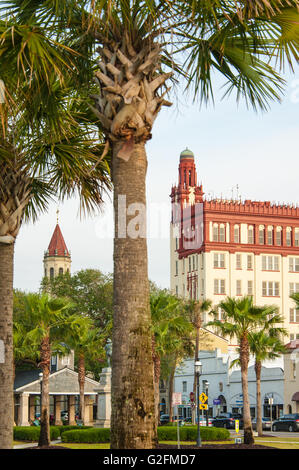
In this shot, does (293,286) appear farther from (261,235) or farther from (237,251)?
(237,251)

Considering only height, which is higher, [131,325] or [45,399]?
[131,325]

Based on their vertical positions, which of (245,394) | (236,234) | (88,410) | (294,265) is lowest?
(88,410)

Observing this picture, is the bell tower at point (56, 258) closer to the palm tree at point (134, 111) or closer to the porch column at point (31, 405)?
the porch column at point (31, 405)

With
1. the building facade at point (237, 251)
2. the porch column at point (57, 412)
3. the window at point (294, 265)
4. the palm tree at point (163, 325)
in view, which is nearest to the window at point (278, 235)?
the building facade at point (237, 251)

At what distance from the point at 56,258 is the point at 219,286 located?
81.5m

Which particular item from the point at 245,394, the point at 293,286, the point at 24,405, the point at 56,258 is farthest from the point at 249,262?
the point at 56,258

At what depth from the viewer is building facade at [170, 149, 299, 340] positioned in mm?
98125

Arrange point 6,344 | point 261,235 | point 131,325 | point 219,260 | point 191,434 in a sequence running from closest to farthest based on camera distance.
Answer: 1. point 131,325
2. point 6,344
3. point 191,434
4. point 219,260
5. point 261,235

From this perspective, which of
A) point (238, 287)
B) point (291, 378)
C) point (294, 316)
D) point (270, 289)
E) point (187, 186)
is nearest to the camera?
point (291, 378)

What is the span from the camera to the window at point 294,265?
10350 centimetres

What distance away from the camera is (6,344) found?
41.4 ft

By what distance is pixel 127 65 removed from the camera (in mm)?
9227

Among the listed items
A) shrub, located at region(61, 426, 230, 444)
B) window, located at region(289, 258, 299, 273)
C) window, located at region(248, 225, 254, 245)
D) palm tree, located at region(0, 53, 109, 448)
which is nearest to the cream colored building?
shrub, located at region(61, 426, 230, 444)
